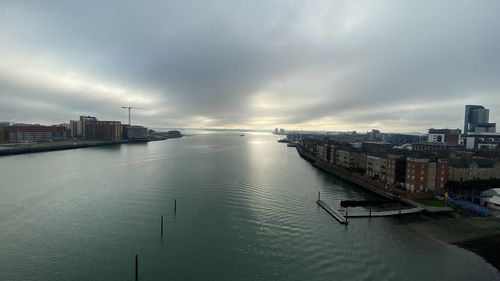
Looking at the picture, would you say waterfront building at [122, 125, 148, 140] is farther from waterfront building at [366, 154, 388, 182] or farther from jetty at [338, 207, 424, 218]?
jetty at [338, 207, 424, 218]

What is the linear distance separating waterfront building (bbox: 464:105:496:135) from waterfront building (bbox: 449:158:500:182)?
10682 cm

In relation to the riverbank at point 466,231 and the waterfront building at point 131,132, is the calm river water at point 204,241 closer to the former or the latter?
the riverbank at point 466,231

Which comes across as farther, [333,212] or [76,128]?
[76,128]

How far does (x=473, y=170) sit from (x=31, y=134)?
12084cm

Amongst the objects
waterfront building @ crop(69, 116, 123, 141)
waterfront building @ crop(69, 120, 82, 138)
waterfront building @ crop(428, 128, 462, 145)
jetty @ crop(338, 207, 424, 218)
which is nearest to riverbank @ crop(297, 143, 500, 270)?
jetty @ crop(338, 207, 424, 218)

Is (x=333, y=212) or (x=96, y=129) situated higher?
(x=96, y=129)

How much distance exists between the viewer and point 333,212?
2114 cm

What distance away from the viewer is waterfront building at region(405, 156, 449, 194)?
26.0 m

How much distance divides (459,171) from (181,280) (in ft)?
99.7

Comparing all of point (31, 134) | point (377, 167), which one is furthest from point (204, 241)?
point (31, 134)

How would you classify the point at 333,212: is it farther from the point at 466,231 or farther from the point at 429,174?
the point at 429,174

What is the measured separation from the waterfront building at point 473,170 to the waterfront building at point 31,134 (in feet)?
383

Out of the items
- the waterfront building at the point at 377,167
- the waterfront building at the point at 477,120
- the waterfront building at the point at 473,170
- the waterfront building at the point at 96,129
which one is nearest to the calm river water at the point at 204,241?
the waterfront building at the point at 377,167

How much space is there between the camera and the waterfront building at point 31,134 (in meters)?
90.1
